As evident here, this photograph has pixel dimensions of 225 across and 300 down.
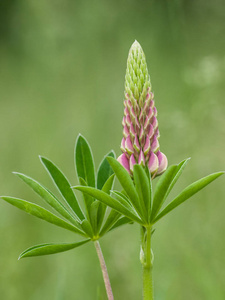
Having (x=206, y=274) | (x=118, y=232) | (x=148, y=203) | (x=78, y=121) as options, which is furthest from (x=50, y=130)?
(x=148, y=203)

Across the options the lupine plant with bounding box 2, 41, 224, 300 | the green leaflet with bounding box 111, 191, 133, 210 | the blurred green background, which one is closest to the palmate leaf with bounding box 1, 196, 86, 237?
the lupine plant with bounding box 2, 41, 224, 300

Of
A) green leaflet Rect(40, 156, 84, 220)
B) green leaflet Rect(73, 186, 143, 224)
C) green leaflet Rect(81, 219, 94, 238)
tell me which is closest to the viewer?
green leaflet Rect(73, 186, 143, 224)

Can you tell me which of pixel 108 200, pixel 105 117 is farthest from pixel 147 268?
pixel 105 117

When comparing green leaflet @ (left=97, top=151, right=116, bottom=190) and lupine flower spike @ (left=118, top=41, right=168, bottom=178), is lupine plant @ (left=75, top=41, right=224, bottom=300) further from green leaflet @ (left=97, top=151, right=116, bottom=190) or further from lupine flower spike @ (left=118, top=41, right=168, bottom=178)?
green leaflet @ (left=97, top=151, right=116, bottom=190)

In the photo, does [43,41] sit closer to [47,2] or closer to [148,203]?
[47,2]

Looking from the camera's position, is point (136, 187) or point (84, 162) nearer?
point (136, 187)

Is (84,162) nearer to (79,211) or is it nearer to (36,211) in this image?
(79,211)

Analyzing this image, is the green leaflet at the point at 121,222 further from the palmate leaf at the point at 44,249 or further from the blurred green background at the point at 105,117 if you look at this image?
the blurred green background at the point at 105,117
